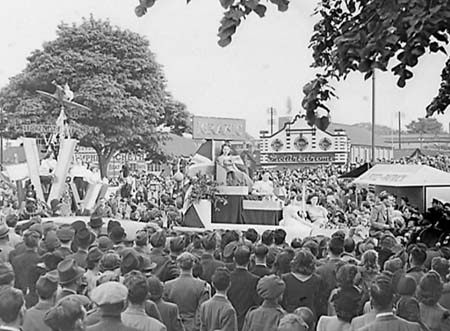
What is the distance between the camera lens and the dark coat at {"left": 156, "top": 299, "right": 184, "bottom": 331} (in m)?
4.82

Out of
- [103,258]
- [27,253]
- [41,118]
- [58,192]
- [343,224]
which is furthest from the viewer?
[41,118]

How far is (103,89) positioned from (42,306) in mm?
29547

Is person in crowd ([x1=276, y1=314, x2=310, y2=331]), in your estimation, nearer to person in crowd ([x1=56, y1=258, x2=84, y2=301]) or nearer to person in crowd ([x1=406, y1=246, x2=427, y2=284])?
person in crowd ([x1=56, y1=258, x2=84, y2=301])

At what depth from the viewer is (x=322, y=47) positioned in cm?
473

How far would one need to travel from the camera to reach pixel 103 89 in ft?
110

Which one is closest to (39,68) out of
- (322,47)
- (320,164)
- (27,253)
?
(320,164)

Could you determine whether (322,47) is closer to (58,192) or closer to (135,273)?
(135,273)

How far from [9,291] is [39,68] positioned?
31307mm

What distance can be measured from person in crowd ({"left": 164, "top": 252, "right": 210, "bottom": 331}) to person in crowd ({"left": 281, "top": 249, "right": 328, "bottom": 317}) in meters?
0.61

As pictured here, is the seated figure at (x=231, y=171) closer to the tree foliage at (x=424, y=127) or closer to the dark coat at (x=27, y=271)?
the dark coat at (x=27, y=271)

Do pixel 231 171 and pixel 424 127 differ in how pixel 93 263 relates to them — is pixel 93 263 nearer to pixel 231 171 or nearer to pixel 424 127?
pixel 231 171

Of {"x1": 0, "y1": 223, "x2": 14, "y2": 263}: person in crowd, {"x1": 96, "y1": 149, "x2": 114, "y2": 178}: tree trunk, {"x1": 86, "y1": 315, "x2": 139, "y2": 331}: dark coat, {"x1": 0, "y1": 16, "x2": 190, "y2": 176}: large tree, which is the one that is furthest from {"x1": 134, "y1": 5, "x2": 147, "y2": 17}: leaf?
{"x1": 96, "y1": 149, "x2": 114, "y2": 178}: tree trunk

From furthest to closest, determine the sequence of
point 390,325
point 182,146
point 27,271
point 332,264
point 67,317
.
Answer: point 182,146
point 27,271
point 332,264
point 390,325
point 67,317

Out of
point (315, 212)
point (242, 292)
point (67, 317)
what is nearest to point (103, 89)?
point (315, 212)
